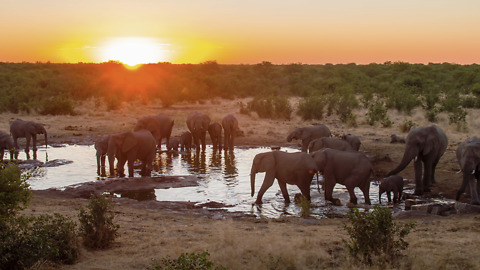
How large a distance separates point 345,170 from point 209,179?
186 inches

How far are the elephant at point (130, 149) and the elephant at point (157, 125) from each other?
3.82 m

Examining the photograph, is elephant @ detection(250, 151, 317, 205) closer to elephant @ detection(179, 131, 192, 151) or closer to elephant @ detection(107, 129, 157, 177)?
elephant @ detection(107, 129, 157, 177)

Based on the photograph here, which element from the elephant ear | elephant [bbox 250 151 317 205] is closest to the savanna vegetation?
the elephant ear

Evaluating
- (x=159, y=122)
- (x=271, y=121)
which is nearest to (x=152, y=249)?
(x=159, y=122)

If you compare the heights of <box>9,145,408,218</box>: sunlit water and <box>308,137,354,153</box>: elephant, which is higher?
<box>308,137,354,153</box>: elephant

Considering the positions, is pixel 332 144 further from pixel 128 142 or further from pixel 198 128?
pixel 198 128

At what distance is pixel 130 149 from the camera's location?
15.7 meters

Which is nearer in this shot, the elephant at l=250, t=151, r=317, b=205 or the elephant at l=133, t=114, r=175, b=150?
the elephant at l=250, t=151, r=317, b=205

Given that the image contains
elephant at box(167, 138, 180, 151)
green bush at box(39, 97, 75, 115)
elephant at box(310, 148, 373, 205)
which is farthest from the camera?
green bush at box(39, 97, 75, 115)

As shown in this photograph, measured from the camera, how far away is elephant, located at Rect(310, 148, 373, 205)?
39.5ft

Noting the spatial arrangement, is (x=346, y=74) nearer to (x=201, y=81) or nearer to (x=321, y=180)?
(x=201, y=81)

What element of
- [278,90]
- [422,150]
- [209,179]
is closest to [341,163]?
[422,150]

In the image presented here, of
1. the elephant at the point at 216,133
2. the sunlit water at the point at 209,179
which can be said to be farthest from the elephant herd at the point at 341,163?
the elephant at the point at 216,133

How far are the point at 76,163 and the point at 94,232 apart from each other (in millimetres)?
10438
